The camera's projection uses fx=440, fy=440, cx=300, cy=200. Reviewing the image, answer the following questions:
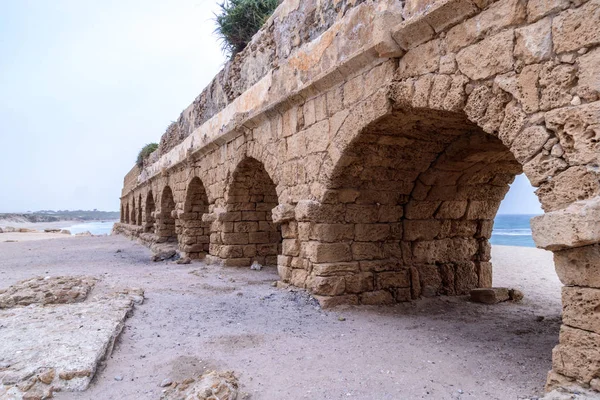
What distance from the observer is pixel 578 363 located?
227 cm

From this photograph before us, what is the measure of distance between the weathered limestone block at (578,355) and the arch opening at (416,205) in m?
2.10

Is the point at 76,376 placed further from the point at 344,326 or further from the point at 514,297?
the point at 514,297

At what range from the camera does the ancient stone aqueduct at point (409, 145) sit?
7.66 ft

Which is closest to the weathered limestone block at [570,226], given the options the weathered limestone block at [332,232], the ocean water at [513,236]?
the weathered limestone block at [332,232]

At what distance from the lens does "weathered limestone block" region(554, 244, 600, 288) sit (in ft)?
7.30

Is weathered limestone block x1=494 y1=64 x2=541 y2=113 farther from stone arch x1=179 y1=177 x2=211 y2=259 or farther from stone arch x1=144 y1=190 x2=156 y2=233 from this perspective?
stone arch x1=144 y1=190 x2=156 y2=233

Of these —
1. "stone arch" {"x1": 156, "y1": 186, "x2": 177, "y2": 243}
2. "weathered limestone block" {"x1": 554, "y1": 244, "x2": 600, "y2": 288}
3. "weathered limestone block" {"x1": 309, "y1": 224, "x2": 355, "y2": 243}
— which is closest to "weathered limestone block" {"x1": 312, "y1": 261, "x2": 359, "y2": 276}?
"weathered limestone block" {"x1": 309, "y1": 224, "x2": 355, "y2": 243}

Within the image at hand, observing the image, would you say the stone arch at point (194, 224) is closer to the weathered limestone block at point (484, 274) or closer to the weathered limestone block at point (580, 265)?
the weathered limestone block at point (484, 274)

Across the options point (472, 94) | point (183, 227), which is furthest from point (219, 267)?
point (472, 94)

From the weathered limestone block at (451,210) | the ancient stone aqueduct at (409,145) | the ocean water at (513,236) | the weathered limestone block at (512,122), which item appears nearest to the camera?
the ancient stone aqueduct at (409,145)

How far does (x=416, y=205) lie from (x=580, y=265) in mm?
2763

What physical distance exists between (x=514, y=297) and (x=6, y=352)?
528 cm

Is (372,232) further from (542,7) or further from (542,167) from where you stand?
(542,7)

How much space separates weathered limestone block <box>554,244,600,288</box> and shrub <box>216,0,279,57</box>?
28.9 ft
